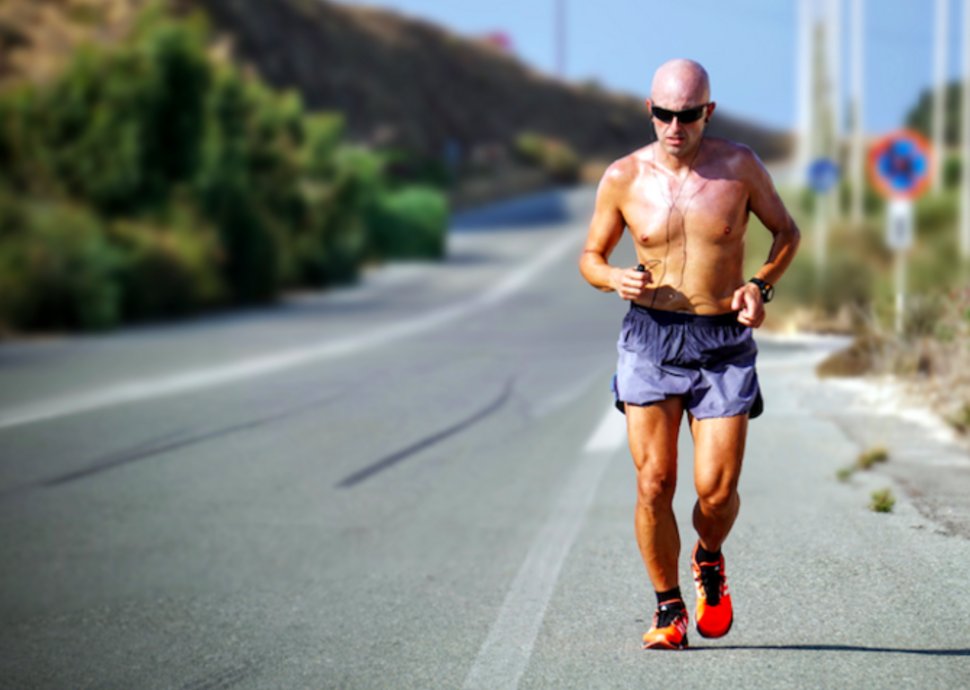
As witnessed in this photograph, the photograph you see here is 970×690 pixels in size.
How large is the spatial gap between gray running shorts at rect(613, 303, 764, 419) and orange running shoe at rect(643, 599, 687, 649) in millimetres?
661

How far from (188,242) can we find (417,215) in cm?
2168

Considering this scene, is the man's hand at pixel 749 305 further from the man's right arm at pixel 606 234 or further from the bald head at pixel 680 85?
the bald head at pixel 680 85

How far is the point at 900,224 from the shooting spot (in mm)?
23391

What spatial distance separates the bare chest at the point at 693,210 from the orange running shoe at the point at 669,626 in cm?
116

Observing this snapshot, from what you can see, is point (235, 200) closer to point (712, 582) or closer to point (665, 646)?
point (665, 646)

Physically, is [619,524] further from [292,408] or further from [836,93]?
[836,93]

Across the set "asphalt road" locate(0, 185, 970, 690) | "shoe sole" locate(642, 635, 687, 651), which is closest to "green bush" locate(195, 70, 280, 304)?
"asphalt road" locate(0, 185, 970, 690)

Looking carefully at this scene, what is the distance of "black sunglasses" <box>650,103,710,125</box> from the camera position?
14.6 ft

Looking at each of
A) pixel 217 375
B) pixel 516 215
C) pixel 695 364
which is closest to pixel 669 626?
pixel 695 364

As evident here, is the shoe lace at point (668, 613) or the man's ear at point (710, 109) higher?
the man's ear at point (710, 109)

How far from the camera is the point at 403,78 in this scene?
4373 inches

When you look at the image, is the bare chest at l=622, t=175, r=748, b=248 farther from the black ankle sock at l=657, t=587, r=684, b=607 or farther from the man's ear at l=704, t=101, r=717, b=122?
the black ankle sock at l=657, t=587, r=684, b=607

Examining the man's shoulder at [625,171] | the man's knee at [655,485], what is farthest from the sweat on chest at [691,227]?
the man's knee at [655,485]

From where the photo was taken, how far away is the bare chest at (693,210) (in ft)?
15.2
